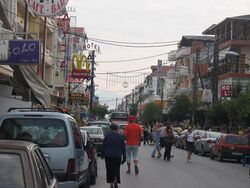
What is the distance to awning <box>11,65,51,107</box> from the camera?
20.0 metres

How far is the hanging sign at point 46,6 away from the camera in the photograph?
67.3ft

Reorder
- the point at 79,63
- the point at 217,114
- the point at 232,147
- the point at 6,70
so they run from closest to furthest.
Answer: the point at 6,70 < the point at 232,147 < the point at 217,114 < the point at 79,63

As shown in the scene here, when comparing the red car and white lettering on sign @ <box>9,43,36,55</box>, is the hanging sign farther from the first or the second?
the red car

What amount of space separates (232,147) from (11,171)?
78.5 feet

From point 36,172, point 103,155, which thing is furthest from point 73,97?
point 36,172

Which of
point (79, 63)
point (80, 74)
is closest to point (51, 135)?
point (80, 74)

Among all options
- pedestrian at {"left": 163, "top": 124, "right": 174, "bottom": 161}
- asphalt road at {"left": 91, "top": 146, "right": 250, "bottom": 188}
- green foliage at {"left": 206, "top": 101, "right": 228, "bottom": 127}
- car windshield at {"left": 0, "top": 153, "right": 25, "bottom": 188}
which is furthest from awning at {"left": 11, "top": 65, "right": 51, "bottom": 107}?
green foliage at {"left": 206, "top": 101, "right": 228, "bottom": 127}

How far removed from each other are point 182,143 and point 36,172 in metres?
37.4

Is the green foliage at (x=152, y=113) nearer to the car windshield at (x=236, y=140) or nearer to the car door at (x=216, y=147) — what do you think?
the car door at (x=216, y=147)

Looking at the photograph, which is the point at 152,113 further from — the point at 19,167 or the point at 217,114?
the point at 19,167

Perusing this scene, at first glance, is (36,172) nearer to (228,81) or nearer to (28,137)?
(28,137)

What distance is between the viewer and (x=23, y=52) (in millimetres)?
17500

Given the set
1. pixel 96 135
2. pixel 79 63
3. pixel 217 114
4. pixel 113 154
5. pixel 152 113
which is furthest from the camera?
pixel 152 113

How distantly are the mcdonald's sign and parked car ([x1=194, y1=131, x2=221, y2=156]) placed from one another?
23.8 meters
